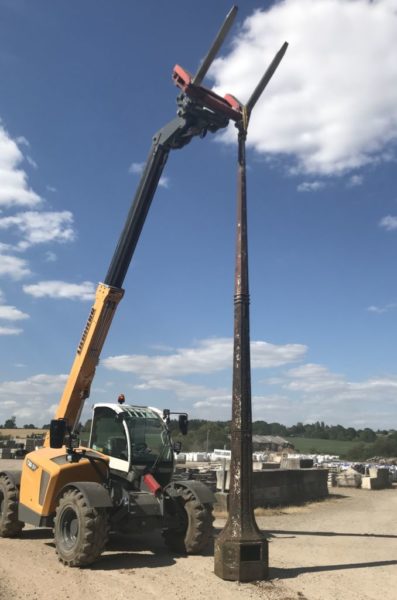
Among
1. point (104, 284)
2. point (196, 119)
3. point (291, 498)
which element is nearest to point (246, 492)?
point (104, 284)

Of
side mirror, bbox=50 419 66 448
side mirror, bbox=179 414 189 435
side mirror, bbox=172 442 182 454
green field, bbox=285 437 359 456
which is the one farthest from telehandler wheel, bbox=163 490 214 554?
green field, bbox=285 437 359 456

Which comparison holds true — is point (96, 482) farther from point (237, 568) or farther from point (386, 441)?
point (386, 441)

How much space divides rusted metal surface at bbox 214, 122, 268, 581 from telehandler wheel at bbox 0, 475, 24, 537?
14.6 feet

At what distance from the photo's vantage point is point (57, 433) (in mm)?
8766

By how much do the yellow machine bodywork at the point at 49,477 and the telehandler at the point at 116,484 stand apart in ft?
0.05

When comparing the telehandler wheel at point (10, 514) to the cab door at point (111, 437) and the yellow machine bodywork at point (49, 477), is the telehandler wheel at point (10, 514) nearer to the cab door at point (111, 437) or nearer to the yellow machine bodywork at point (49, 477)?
the yellow machine bodywork at point (49, 477)

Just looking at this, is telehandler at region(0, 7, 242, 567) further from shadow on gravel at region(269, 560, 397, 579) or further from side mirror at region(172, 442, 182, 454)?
shadow on gravel at region(269, 560, 397, 579)

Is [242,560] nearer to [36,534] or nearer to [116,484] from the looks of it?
[116,484]

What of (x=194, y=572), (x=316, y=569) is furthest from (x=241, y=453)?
(x=316, y=569)

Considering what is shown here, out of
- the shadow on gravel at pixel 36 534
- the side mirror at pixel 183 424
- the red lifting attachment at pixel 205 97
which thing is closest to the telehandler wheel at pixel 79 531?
the shadow on gravel at pixel 36 534

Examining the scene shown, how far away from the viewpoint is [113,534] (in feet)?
33.8

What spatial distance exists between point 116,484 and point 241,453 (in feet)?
8.79

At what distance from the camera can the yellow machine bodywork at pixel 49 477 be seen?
9.04 meters

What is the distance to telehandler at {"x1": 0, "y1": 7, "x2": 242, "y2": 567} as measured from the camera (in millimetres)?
8211
